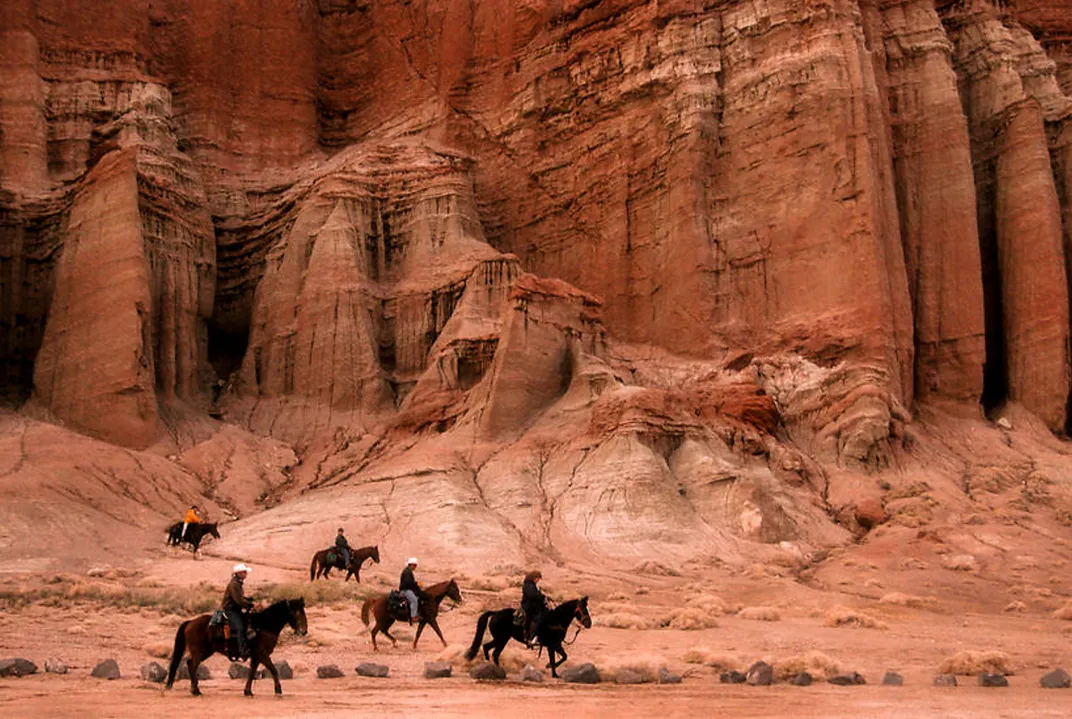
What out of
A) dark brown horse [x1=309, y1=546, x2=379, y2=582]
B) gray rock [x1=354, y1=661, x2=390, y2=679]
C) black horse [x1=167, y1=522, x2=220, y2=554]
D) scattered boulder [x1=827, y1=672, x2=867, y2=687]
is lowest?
scattered boulder [x1=827, y1=672, x2=867, y2=687]

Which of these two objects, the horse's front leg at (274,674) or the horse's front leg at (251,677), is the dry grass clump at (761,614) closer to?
the horse's front leg at (274,674)

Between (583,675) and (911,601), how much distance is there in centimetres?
1532

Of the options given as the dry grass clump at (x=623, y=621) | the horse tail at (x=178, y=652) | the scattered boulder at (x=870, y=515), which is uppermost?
the scattered boulder at (x=870, y=515)

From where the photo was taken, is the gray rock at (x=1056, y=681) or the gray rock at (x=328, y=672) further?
the gray rock at (x=328, y=672)

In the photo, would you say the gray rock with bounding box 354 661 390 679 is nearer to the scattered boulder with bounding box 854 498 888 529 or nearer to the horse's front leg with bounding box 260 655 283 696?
the horse's front leg with bounding box 260 655 283 696

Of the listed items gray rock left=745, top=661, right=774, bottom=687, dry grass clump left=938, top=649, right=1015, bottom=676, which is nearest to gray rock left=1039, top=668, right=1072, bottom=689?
dry grass clump left=938, top=649, right=1015, bottom=676

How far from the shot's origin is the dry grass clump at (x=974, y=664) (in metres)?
16.9

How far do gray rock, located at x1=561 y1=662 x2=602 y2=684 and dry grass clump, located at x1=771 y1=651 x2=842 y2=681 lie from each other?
9.18 feet

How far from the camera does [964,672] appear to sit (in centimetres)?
1692

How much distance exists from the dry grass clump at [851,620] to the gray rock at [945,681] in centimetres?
747

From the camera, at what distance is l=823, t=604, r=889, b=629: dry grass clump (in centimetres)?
2342

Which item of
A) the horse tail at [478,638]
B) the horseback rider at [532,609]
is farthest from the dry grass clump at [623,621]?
the horseback rider at [532,609]

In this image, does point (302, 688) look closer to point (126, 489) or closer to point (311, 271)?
point (126, 489)

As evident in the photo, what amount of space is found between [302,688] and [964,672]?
1003 cm
